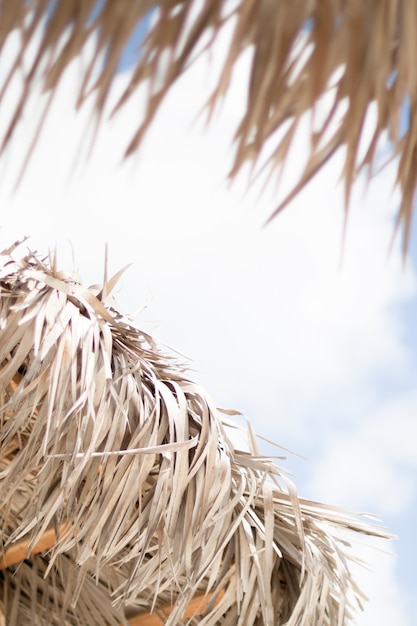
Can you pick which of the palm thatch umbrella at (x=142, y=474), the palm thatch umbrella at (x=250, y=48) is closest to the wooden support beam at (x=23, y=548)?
the palm thatch umbrella at (x=142, y=474)

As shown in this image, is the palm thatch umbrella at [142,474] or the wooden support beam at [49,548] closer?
the palm thatch umbrella at [142,474]

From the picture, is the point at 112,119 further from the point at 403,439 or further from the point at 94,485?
the point at 403,439

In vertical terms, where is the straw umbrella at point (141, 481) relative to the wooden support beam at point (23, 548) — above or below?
above

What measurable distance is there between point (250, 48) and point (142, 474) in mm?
843

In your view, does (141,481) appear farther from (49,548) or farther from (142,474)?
(49,548)

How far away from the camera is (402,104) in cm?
44

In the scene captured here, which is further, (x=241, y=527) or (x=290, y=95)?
(x=241, y=527)

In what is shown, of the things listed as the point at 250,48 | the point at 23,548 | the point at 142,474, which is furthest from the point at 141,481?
the point at 250,48

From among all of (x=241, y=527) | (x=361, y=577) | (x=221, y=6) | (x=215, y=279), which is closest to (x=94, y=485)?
(x=241, y=527)

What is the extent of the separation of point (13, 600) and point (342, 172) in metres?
1.37

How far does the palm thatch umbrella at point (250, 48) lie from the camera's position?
0.37 meters

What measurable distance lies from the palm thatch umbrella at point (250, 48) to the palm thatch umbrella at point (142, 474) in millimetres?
753

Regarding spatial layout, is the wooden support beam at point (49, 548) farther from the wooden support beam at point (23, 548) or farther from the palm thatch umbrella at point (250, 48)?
the palm thatch umbrella at point (250, 48)

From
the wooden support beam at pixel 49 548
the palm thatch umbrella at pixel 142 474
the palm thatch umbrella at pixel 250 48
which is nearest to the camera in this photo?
the palm thatch umbrella at pixel 250 48
